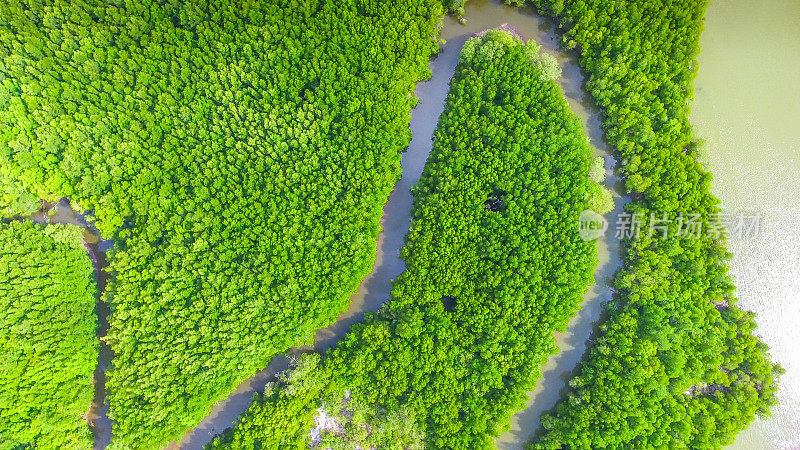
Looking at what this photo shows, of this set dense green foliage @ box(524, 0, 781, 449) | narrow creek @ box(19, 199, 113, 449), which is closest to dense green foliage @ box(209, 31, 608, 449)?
dense green foliage @ box(524, 0, 781, 449)

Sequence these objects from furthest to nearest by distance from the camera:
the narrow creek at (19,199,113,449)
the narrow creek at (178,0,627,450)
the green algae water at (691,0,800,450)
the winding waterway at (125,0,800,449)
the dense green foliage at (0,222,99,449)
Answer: the green algae water at (691,0,800,450) < the winding waterway at (125,0,800,449) < the narrow creek at (178,0,627,450) < the narrow creek at (19,199,113,449) < the dense green foliage at (0,222,99,449)

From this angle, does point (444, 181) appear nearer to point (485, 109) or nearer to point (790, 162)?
point (485, 109)

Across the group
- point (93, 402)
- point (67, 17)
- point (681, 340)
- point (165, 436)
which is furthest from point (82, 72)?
point (681, 340)

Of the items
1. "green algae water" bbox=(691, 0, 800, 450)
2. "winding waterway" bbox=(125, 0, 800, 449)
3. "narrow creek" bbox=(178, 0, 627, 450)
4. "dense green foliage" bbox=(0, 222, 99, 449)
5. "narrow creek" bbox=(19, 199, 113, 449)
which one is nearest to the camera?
"dense green foliage" bbox=(0, 222, 99, 449)

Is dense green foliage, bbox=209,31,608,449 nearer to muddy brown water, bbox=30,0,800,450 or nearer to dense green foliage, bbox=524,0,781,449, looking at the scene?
muddy brown water, bbox=30,0,800,450

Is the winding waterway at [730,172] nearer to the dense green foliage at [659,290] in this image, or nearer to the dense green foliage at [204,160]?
the dense green foliage at [659,290]

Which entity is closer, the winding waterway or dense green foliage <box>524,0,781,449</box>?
dense green foliage <box>524,0,781,449</box>

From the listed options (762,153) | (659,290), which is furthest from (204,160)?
(762,153)
